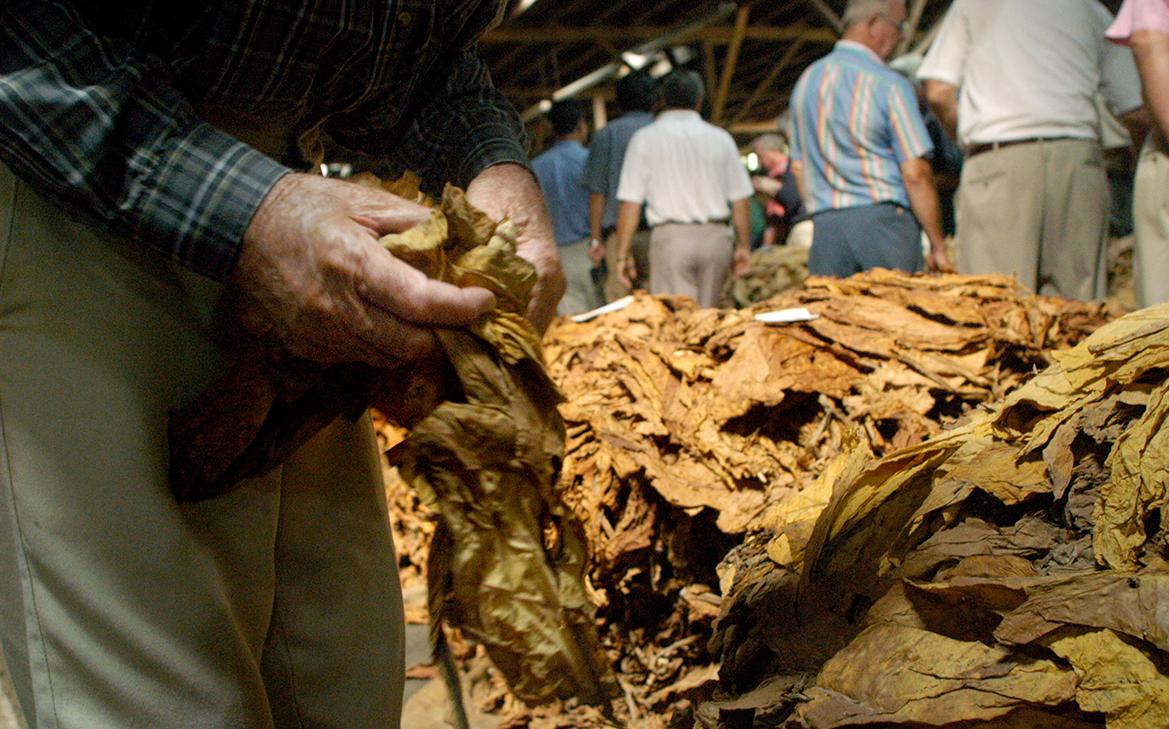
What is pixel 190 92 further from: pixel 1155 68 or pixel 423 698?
pixel 1155 68

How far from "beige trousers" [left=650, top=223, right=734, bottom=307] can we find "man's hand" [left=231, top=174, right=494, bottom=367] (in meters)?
4.24

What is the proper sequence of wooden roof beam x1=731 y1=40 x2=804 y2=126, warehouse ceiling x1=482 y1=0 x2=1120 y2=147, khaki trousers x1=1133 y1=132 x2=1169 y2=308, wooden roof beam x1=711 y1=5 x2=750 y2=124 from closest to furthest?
khaki trousers x1=1133 y1=132 x2=1169 y2=308 → warehouse ceiling x1=482 y1=0 x2=1120 y2=147 → wooden roof beam x1=711 y1=5 x2=750 y2=124 → wooden roof beam x1=731 y1=40 x2=804 y2=126

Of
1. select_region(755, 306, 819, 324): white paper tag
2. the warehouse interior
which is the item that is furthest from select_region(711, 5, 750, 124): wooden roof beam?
the warehouse interior

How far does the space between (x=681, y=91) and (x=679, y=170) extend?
501 millimetres

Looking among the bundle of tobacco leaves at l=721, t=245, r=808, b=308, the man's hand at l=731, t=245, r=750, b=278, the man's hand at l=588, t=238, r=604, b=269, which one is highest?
the man's hand at l=588, t=238, r=604, b=269

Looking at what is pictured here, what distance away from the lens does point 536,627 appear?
3.17 feet

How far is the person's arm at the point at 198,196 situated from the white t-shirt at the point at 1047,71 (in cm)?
324

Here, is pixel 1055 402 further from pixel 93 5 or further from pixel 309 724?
pixel 93 5

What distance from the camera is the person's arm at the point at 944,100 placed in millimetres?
3672

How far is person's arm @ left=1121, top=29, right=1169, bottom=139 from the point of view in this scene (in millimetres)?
2703

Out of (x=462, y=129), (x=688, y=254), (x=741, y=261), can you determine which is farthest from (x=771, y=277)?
(x=462, y=129)

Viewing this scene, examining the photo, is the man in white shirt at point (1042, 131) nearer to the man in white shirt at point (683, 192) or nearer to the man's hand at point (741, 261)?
the man in white shirt at point (683, 192)

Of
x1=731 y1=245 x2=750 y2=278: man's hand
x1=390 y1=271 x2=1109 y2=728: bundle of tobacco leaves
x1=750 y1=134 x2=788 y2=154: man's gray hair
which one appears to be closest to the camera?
x1=390 y1=271 x2=1109 y2=728: bundle of tobacco leaves

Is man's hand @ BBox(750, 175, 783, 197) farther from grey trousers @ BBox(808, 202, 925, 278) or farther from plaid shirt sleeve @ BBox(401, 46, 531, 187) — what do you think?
plaid shirt sleeve @ BBox(401, 46, 531, 187)
